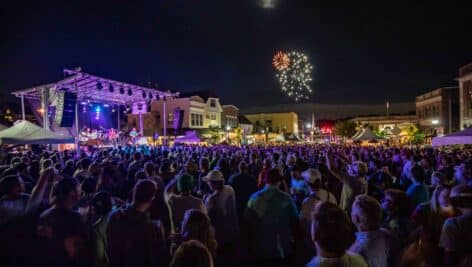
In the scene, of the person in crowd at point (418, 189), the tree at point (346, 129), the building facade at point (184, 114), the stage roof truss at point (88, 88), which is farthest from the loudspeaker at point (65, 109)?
the tree at point (346, 129)

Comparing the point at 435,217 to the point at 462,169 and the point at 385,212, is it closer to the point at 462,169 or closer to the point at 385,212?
the point at 385,212

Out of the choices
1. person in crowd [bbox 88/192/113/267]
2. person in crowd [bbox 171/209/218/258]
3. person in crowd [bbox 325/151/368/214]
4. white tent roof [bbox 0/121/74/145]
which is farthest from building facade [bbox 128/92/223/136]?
person in crowd [bbox 171/209/218/258]

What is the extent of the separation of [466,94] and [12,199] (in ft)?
168

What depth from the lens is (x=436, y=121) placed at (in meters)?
55.3

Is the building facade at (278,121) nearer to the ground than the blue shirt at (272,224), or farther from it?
farther from it

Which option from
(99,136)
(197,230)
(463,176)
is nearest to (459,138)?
(463,176)

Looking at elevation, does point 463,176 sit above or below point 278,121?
below

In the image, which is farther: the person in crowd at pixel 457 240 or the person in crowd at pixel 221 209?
the person in crowd at pixel 221 209

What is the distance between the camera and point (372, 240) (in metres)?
2.76

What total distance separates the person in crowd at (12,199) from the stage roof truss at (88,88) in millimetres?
16662

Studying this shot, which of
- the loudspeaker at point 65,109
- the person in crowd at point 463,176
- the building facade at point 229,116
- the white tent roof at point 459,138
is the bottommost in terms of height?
the person in crowd at point 463,176

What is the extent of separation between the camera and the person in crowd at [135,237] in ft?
10.1

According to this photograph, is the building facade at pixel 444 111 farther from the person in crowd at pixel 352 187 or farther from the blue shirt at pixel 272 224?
the blue shirt at pixel 272 224

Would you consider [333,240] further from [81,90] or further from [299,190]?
[81,90]
